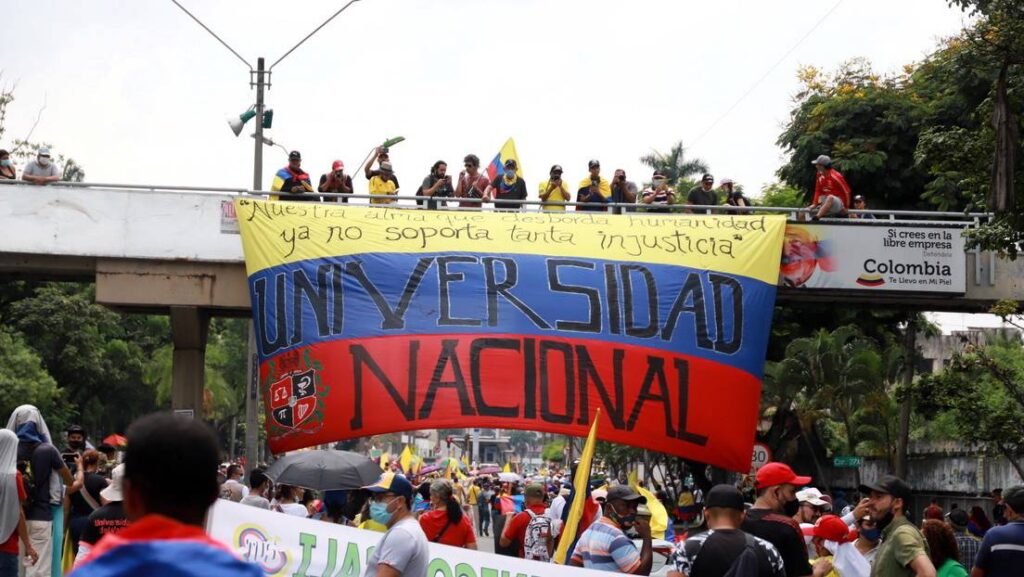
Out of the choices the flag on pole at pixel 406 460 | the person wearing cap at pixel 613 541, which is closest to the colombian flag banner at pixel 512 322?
the person wearing cap at pixel 613 541

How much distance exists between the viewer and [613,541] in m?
9.97

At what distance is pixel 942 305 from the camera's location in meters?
24.6

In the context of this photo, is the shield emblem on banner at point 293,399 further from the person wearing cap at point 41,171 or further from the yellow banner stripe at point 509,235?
the person wearing cap at point 41,171

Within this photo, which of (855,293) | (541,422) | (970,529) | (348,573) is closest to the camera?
(348,573)

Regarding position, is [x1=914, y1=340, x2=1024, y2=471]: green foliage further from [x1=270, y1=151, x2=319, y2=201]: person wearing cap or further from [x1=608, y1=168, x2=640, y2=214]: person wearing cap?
[x1=270, y1=151, x2=319, y2=201]: person wearing cap

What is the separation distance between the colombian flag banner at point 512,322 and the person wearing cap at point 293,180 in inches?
44.2

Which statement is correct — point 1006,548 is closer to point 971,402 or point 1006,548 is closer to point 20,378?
point 971,402

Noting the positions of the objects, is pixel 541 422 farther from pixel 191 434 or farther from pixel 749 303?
pixel 191 434

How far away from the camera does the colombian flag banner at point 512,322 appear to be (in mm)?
20375

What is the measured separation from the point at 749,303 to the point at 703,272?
0.80 metres

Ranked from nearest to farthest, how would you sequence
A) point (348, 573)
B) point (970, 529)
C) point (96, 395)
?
point (348, 573)
point (970, 529)
point (96, 395)

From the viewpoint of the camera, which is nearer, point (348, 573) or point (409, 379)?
point (348, 573)

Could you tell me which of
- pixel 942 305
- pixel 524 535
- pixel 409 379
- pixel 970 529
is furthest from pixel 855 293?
pixel 524 535

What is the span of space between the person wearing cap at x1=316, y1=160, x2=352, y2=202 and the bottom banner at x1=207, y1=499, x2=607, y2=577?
13.3 m
